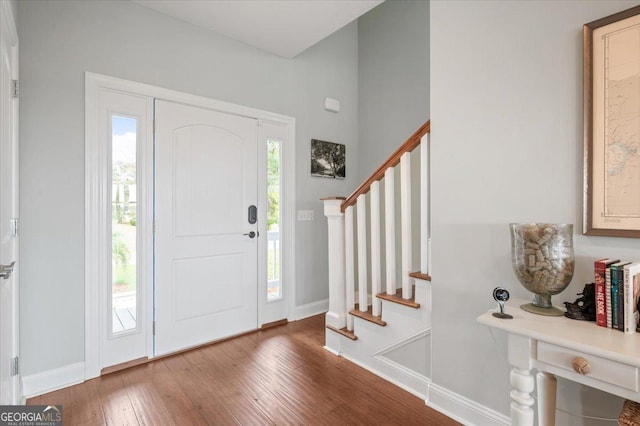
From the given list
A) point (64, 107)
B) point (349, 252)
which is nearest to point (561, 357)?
point (349, 252)

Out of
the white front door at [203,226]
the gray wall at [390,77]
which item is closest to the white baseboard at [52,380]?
the white front door at [203,226]

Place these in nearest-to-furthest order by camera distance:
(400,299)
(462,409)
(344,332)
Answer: (462,409), (400,299), (344,332)

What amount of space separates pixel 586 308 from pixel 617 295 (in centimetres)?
12

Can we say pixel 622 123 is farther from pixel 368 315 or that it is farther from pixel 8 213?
pixel 8 213

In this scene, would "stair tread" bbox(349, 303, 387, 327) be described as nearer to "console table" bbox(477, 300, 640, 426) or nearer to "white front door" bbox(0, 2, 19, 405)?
"console table" bbox(477, 300, 640, 426)

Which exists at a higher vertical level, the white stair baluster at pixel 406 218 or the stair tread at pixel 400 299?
the white stair baluster at pixel 406 218

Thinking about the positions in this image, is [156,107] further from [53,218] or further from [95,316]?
[95,316]

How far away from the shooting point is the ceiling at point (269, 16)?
2363mm

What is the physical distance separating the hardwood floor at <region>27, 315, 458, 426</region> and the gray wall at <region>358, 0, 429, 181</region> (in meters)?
2.34

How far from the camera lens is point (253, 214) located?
3.02 meters

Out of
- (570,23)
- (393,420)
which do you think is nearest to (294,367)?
(393,420)

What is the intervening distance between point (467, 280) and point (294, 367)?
1.39 m

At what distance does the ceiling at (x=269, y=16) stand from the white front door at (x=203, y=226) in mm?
706

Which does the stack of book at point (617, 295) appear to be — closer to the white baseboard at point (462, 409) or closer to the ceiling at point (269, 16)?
the white baseboard at point (462, 409)
